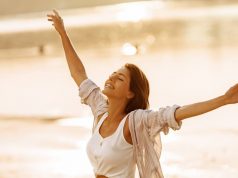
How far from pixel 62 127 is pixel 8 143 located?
3.12 feet

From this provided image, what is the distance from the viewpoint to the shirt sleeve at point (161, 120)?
292cm

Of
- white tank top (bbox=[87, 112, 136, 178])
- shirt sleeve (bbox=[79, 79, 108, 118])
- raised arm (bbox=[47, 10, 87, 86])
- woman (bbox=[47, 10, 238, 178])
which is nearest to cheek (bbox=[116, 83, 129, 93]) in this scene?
woman (bbox=[47, 10, 238, 178])

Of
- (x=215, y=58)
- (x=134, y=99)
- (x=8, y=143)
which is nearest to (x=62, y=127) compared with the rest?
(x=8, y=143)

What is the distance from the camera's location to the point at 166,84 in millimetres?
10469

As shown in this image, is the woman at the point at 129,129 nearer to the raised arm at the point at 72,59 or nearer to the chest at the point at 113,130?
the chest at the point at 113,130

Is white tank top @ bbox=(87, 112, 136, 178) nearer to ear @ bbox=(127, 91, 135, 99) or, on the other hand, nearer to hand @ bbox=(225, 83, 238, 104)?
ear @ bbox=(127, 91, 135, 99)

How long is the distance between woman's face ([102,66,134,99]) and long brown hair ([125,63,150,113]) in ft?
0.06

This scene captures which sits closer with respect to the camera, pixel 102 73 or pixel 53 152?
pixel 53 152

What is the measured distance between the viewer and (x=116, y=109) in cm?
325

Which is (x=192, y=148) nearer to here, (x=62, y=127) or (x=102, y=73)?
(x=62, y=127)

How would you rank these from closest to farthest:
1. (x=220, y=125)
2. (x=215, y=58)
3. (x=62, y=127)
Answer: (x=220, y=125) < (x=62, y=127) < (x=215, y=58)

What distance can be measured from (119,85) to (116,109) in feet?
0.46

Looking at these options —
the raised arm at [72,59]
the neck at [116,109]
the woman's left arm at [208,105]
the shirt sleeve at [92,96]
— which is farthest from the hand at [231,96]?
the raised arm at [72,59]

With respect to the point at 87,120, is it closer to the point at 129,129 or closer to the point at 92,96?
the point at 92,96
